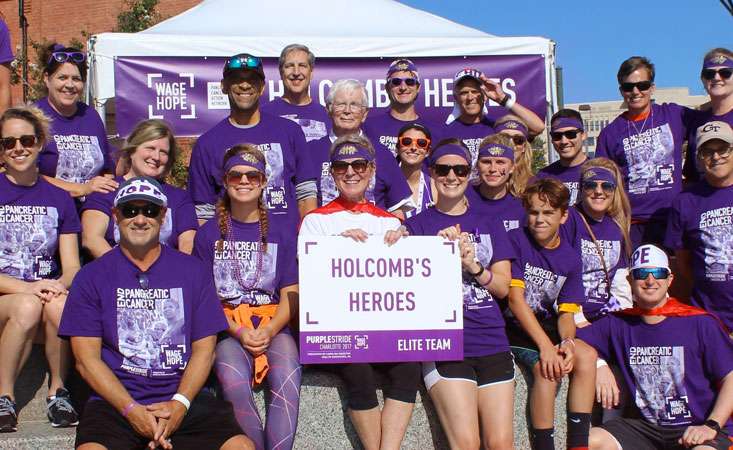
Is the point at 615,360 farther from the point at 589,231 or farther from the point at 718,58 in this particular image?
the point at 718,58

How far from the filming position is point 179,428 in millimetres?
4082

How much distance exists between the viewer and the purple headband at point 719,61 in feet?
19.6

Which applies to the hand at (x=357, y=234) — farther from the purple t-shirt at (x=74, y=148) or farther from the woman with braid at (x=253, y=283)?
the purple t-shirt at (x=74, y=148)

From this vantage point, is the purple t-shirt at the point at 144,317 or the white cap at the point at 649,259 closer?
the purple t-shirt at the point at 144,317

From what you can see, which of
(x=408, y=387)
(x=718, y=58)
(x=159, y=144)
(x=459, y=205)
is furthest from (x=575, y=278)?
(x=159, y=144)

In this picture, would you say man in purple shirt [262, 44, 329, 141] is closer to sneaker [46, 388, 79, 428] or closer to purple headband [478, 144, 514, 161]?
purple headband [478, 144, 514, 161]

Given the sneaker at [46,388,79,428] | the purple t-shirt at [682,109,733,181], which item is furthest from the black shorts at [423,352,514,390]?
the purple t-shirt at [682,109,733,181]

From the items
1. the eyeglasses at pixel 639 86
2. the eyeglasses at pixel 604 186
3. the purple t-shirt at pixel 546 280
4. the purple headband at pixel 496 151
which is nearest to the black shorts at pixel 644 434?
the purple t-shirt at pixel 546 280

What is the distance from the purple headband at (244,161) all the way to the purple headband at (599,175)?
2.34 meters

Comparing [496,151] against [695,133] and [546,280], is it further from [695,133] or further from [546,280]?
[695,133]

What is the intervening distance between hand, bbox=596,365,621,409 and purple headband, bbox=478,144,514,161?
5.07 feet

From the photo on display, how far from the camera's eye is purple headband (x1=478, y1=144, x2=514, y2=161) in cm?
541

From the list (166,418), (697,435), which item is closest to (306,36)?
(166,418)

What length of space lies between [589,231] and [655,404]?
4.13 feet
